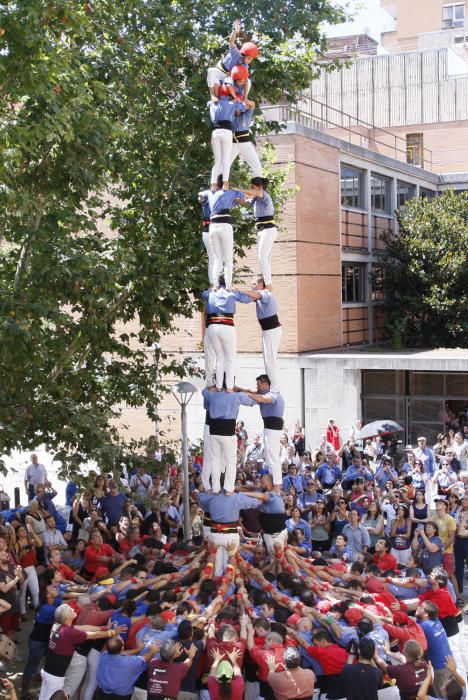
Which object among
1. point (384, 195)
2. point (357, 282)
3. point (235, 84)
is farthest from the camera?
point (384, 195)

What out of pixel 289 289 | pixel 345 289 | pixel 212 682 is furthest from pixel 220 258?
pixel 345 289

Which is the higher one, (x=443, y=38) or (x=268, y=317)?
(x=443, y=38)

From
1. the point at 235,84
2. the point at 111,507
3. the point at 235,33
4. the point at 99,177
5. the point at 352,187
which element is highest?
the point at 352,187

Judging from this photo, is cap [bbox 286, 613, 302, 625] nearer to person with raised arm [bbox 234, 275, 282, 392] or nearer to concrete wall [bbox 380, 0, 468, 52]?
person with raised arm [bbox 234, 275, 282, 392]

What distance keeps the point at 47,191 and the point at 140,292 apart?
107 inches

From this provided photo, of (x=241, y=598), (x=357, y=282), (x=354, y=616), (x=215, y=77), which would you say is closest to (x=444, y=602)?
(x=354, y=616)

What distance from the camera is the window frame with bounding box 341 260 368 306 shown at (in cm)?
2972

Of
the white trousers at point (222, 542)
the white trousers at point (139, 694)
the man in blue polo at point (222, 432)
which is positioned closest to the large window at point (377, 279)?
the man in blue polo at point (222, 432)

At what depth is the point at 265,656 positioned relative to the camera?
351 inches

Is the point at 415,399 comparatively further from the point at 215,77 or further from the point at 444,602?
the point at 215,77

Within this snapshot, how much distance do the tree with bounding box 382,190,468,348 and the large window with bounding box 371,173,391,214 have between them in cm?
167

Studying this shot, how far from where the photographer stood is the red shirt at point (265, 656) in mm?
8867

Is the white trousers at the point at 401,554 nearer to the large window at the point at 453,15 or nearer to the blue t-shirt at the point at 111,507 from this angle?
the blue t-shirt at the point at 111,507

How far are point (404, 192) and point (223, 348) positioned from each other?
84.2 feet
